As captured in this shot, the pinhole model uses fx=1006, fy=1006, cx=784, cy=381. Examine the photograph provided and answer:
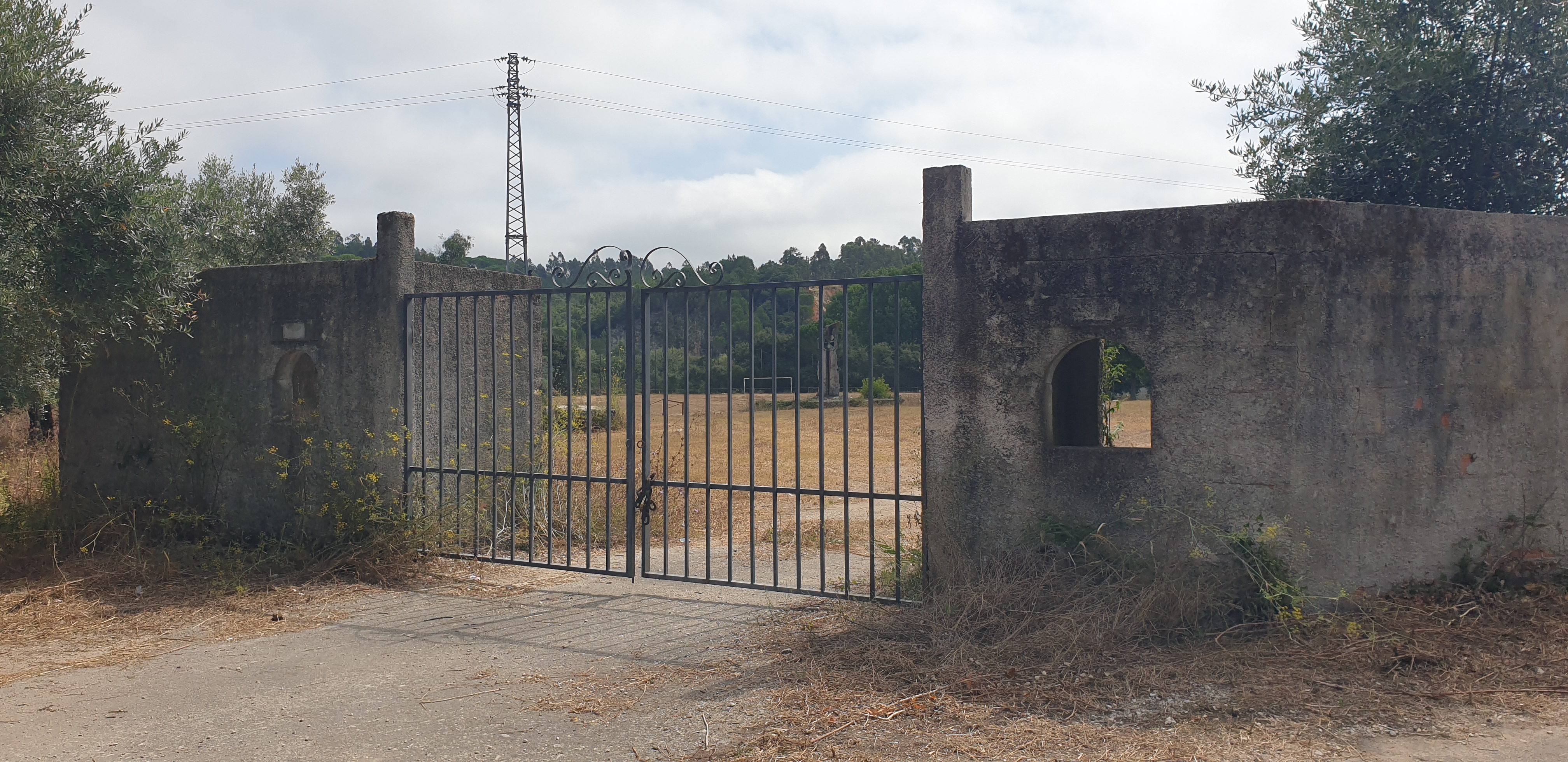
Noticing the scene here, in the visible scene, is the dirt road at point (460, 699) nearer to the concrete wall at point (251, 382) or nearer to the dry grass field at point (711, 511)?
the dry grass field at point (711, 511)

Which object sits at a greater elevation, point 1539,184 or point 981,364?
point 1539,184

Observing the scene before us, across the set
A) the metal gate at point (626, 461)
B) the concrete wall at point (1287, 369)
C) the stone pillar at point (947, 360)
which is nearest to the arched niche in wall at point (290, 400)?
the metal gate at point (626, 461)

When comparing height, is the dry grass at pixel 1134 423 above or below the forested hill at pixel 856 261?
below

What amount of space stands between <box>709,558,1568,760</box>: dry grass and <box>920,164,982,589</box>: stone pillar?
44 cm

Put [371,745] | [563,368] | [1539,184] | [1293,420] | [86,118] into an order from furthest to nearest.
Result: [563,368] → [1539,184] → [86,118] → [1293,420] → [371,745]

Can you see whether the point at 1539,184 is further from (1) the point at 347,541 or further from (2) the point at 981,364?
(1) the point at 347,541

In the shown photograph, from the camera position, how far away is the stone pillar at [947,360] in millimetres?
5949

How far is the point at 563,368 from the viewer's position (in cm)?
1927

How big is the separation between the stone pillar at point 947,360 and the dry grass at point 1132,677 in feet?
1.46

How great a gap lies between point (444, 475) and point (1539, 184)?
356 inches

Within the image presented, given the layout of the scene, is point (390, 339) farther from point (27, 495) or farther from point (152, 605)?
point (27, 495)

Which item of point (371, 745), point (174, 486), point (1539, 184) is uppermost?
point (1539, 184)

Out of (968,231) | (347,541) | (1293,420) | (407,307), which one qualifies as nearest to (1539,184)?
(1293,420)

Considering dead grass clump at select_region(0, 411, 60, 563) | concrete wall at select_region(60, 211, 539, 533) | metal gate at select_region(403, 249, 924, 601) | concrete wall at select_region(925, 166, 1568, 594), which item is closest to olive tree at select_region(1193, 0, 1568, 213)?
concrete wall at select_region(925, 166, 1568, 594)
